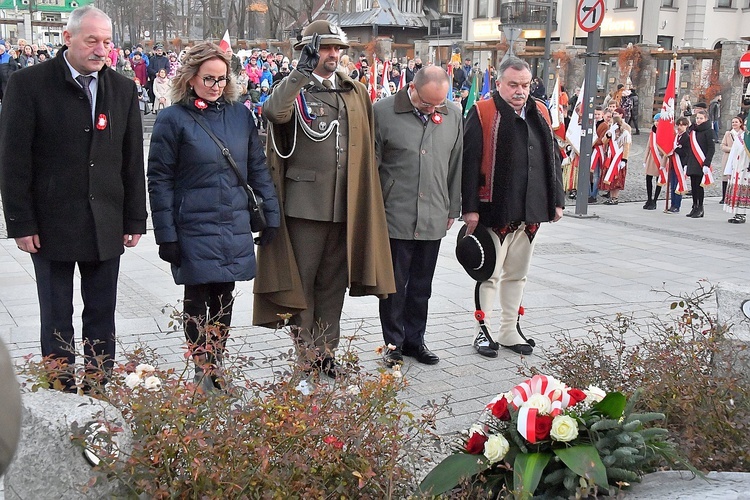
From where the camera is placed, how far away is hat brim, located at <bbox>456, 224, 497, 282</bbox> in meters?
5.77

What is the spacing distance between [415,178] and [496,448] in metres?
2.59

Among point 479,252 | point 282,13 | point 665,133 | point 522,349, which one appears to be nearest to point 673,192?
point 665,133

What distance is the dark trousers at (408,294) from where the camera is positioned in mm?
5504

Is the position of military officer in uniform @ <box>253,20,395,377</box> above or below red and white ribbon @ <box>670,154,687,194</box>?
above

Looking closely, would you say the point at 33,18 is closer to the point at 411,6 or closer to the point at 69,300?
the point at 411,6

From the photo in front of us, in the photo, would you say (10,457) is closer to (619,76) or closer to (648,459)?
(648,459)

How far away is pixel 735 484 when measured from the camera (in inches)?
119

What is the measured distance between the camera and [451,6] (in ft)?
214

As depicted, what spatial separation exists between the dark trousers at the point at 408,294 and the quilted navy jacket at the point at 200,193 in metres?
1.14

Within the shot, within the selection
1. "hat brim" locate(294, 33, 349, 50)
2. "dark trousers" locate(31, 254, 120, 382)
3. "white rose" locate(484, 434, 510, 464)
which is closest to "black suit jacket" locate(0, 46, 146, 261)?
"dark trousers" locate(31, 254, 120, 382)

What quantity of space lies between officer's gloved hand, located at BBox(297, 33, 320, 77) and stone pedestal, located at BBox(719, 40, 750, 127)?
98.1 ft

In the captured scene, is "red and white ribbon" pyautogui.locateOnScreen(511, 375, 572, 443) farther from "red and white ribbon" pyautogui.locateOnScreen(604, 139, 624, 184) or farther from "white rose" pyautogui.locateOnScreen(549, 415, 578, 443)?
"red and white ribbon" pyautogui.locateOnScreen(604, 139, 624, 184)

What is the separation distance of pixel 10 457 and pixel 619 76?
1426 inches

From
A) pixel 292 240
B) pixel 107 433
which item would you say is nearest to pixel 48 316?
pixel 292 240
